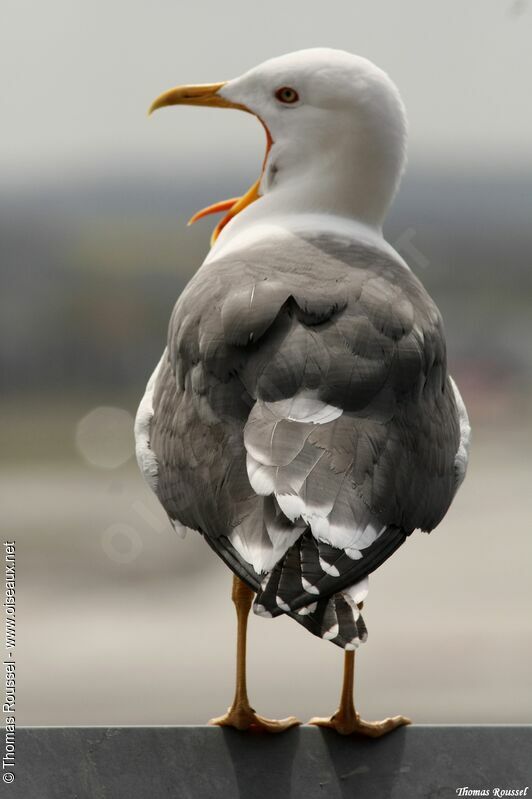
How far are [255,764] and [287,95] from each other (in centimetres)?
86

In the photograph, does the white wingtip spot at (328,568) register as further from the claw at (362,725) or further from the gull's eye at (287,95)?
the gull's eye at (287,95)

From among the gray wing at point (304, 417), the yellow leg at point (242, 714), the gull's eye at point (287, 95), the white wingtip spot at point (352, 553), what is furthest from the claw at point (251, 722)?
the gull's eye at point (287, 95)

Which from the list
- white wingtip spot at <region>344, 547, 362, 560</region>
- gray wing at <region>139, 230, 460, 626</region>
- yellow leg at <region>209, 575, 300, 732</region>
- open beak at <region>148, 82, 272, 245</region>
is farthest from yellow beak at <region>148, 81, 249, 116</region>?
white wingtip spot at <region>344, 547, 362, 560</region>

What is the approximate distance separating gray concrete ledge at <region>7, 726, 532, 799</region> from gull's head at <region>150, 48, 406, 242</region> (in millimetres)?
688

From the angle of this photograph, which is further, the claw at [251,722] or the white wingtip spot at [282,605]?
the claw at [251,722]

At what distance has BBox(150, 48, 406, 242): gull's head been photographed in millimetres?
1654

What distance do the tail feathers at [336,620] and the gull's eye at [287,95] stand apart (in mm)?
751

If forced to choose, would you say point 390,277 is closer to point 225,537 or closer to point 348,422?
point 348,422

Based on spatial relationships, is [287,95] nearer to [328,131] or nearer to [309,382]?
[328,131]

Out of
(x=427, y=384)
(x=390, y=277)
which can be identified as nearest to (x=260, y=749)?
(x=427, y=384)

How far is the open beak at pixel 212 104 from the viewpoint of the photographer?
1763 mm

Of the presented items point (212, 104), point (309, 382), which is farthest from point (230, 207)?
point (309, 382)

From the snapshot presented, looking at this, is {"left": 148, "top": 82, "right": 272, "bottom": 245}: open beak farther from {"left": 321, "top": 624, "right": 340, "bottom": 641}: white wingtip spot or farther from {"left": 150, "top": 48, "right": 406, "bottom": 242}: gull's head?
{"left": 321, "top": 624, "right": 340, "bottom": 641}: white wingtip spot

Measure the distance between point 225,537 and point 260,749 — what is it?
367mm
